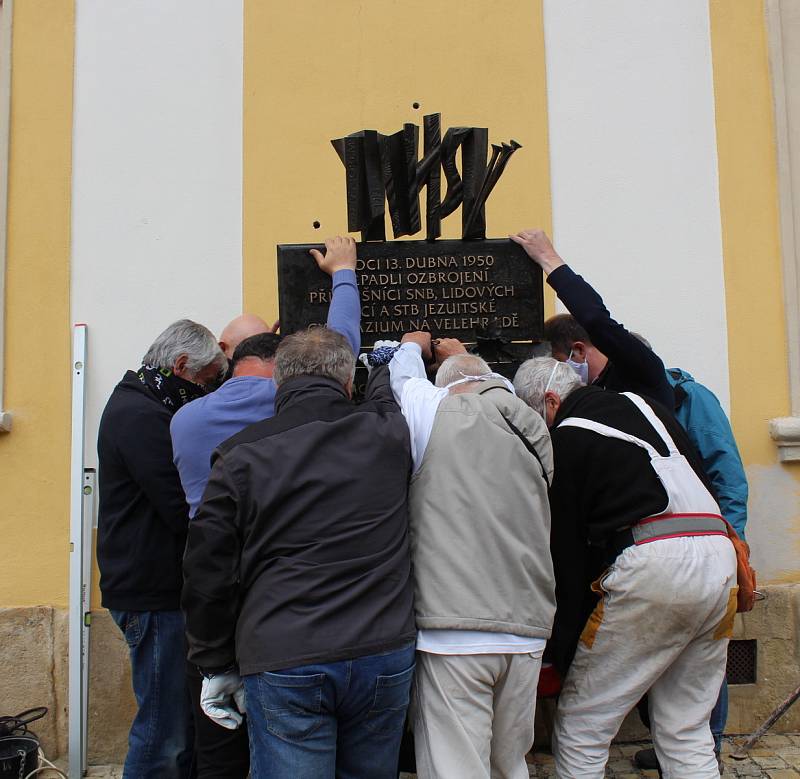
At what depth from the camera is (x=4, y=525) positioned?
4.23m

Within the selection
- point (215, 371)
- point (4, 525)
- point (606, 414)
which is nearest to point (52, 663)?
point (4, 525)

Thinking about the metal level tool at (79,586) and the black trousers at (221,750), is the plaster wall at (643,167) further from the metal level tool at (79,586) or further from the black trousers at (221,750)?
the black trousers at (221,750)

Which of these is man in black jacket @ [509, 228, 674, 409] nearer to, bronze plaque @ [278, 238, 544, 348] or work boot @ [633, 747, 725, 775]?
bronze plaque @ [278, 238, 544, 348]

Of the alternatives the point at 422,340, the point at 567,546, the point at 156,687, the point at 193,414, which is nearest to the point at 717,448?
the point at 567,546

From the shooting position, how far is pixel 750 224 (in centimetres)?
451

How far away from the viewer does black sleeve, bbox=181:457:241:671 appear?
220cm

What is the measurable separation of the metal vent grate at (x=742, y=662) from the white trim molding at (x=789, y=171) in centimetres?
104

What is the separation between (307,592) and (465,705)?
0.67 meters

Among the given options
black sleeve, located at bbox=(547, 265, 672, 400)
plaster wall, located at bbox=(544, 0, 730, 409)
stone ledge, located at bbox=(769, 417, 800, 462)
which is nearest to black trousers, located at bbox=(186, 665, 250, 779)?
black sleeve, located at bbox=(547, 265, 672, 400)

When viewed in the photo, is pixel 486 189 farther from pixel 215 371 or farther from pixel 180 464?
pixel 180 464

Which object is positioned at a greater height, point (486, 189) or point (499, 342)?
point (486, 189)

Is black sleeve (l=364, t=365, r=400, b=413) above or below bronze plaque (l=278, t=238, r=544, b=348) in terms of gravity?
below

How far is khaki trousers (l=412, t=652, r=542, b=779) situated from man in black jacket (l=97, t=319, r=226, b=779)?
3.49ft

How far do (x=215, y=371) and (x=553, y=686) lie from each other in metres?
1.80
